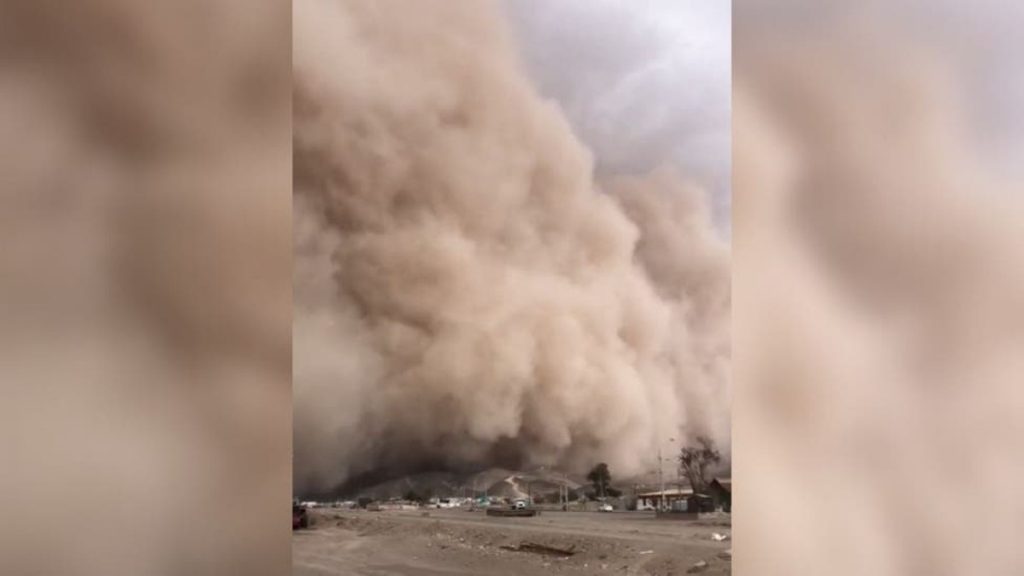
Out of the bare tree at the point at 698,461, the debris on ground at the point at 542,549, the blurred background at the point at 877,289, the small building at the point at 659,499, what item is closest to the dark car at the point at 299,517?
the debris on ground at the point at 542,549

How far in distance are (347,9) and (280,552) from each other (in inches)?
47.0

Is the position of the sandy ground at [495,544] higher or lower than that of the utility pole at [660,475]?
lower

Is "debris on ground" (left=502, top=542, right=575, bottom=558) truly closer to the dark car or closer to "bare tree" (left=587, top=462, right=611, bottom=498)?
"bare tree" (left=587, top=462, right=611, bottom=498)

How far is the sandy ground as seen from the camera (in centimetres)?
185

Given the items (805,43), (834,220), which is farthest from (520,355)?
(805,43)

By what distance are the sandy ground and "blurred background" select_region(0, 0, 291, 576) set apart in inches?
4.7

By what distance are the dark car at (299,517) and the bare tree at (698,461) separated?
834 mm

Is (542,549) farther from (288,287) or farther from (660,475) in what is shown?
(288,287)

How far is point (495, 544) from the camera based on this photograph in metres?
1.89

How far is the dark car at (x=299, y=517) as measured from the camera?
6.04ft

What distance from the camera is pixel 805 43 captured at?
200 centimetres

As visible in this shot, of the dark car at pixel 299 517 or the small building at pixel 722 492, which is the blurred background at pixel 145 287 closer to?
the dark car at pixel 299 517

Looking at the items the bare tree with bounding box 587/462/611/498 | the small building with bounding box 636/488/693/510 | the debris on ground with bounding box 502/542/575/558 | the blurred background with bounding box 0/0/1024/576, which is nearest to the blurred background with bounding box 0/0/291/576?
the blurred background with bounding box 0/0/1024/576

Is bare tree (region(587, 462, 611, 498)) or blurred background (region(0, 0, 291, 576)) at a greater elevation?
blurred background (region(0, 0, 291, 576))
